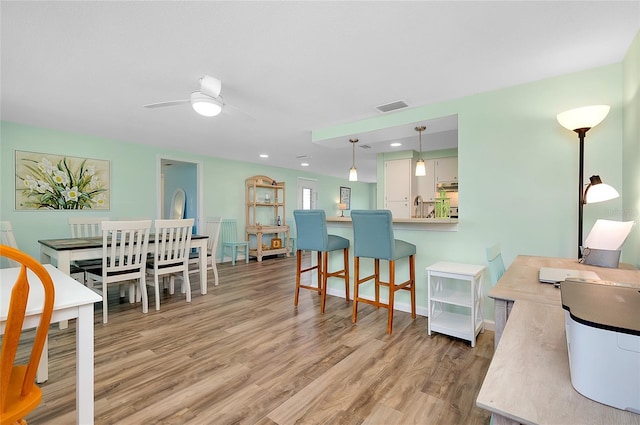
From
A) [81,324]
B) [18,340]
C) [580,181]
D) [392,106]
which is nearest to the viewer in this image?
[18,340]

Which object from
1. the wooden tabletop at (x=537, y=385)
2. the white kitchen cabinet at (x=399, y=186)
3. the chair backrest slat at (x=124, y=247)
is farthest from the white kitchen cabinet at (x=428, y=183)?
the wooden tabletop at (x=537, y=385)

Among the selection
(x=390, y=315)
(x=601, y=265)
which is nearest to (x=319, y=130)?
(x=390, y=315)

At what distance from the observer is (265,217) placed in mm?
6961

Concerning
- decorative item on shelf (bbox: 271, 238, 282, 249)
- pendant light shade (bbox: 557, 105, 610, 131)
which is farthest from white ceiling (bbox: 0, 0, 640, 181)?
decorative item on shelf (bbox: 271, 238, 282, 249)

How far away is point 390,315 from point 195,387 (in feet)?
5.11

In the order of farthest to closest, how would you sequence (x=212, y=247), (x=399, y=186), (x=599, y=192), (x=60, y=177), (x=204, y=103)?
(x=399, y=186) < (x=212, y=247) < (x=60, y=177) < (x=204, y=103) < (x=599, y=192)

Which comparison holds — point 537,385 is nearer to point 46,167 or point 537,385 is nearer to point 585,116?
point 585,116

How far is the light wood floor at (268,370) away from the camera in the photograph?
5.01 ft

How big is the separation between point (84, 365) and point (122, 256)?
200 cm

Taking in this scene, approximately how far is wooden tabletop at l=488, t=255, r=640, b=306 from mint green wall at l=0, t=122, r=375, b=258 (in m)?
4.96

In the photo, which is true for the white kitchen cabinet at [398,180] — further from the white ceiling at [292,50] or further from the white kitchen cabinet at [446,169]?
the white ceiling at [292,50]

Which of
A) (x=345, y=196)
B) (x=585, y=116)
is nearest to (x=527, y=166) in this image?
(x=585, y=116)

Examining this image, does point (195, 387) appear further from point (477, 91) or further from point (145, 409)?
point (477, 91)

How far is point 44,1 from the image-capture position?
59.3 inches
